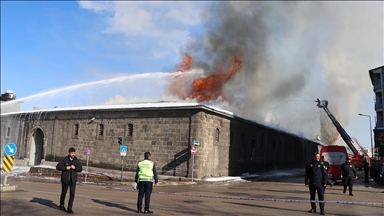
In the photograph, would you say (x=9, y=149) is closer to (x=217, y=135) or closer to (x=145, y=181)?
(x=145, y=181)

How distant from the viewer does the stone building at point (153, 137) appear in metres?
23.8

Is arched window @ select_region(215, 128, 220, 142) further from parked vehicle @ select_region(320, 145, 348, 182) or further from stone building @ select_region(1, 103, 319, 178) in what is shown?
parked vehicle @ select_region(320, 145, 348, 182)

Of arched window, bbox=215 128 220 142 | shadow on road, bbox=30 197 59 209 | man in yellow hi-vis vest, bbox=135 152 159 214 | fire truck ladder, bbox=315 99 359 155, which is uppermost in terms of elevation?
fire truck ladder, bbox=315 99 359 155

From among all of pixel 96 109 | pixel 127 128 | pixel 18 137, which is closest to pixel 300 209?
pixel 127 128

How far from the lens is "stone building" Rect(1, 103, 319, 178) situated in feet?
78.2

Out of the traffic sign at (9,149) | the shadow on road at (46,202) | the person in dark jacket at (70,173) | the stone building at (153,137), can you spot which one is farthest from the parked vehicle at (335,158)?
the traffic sign at (9,149)

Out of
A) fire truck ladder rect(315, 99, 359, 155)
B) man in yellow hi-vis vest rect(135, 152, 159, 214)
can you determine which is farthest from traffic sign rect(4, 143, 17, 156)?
fire truck ladder rect(315, 99, 359, 155)

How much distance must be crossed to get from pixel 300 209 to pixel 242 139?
1929cm

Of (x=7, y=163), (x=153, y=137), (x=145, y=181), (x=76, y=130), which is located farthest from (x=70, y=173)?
(x=76, y=130)

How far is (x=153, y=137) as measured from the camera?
25.1m

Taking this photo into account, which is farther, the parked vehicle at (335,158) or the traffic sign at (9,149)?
the parked vehicle at (335,158)

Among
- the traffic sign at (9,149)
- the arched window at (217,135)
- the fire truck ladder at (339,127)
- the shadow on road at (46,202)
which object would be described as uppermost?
the fire truck ladder at (339,127)

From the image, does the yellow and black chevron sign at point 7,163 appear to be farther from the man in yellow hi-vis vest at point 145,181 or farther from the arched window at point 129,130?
the arched window at point 129,130

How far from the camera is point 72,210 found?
9.20 metres
